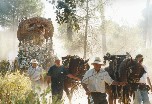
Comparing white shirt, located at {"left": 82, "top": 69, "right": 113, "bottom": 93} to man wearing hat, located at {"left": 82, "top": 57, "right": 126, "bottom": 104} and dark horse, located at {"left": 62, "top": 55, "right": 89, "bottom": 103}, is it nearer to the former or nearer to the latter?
man wearing hat, located at {"left": 82, "top": 57, "right": 126, "bottom": 104}

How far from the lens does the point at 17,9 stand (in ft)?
208

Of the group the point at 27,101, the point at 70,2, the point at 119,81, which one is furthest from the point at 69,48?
the point at 27,101

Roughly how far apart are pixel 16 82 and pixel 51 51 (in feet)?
44.9

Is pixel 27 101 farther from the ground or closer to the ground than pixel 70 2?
closer to the ground

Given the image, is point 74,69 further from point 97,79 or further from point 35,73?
point 97,79

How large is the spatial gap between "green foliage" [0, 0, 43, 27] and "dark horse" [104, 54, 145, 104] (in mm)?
53375

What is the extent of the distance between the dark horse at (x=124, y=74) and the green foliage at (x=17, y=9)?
53.4m

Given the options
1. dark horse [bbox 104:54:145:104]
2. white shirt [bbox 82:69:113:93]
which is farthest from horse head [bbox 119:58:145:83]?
white shirt [bbox 82:69:113:93]

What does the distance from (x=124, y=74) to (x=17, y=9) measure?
55.4 m

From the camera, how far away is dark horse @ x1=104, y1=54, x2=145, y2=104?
10.2 meters

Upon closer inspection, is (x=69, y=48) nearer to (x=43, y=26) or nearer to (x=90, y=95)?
(x=43, y=26)

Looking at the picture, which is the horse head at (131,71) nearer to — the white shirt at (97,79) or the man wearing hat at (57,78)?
the white shirt at (97,79)

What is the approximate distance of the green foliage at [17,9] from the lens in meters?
→ 62.8

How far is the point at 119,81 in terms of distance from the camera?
10.4 metres
